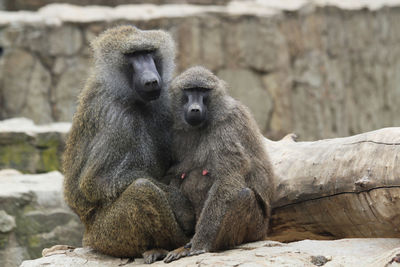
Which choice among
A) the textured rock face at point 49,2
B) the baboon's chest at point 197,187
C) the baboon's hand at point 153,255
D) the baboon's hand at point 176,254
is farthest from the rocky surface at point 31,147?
the textured rock face at point 49,2

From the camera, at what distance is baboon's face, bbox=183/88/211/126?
5805 millimetres

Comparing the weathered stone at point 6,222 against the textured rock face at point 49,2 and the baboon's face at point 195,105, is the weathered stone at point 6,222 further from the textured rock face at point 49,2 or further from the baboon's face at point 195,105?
the textured rock face at point 49,2

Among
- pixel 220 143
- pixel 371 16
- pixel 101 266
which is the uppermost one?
pixel 371 16

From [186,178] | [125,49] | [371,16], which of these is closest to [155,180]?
[186,178]

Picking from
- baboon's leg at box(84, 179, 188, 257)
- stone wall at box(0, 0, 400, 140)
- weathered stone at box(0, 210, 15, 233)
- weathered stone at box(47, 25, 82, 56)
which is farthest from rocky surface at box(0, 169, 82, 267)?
weathered stone at box(47, 25, 82, 56)

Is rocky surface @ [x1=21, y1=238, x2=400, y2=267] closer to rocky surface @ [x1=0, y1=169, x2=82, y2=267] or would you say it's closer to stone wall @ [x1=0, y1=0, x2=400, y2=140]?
rocky surface @ [x1=0, y1=169, x2=82, y2=267]

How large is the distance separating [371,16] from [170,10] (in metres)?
3.94

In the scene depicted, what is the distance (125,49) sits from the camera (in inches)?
233

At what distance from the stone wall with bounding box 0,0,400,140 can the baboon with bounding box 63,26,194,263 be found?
177 inches

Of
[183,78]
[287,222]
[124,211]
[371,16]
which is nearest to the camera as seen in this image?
[124,211]

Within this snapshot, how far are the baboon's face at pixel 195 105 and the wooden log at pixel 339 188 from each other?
3.92 feet

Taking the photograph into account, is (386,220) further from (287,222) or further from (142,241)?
(142,241)

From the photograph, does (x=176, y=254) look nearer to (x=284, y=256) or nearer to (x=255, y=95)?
(x=284, y=256)

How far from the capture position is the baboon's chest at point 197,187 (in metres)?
5.79
